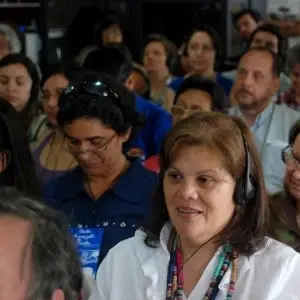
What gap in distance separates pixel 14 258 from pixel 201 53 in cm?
375

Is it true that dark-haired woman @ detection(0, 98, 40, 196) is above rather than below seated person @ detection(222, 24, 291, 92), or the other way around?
below

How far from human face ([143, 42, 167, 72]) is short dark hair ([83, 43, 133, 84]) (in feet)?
4.16

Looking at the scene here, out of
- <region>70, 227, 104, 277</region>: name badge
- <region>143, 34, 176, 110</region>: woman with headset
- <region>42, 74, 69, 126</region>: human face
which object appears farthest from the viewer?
<region>143, 34, 176, 110</region>: woman with headset

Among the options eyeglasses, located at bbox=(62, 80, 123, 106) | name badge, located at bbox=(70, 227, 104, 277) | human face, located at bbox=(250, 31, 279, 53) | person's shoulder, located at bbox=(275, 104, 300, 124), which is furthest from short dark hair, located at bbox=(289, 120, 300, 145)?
human face, located at bbox=(250, 31, 279, 53)

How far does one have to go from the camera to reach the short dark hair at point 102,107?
7.14 ft

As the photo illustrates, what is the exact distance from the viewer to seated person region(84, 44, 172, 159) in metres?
3.14

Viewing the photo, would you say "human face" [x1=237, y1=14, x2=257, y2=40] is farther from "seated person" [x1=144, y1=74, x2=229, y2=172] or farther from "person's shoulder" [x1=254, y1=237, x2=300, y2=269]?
"person's shoulder" [x1=254, y1=237, x2=300, y2=269]

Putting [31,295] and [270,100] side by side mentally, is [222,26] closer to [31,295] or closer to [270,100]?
[270,100]

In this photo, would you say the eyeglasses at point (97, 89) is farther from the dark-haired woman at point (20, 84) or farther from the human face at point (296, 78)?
the human face at point (296, 78)

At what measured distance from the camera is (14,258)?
93cm

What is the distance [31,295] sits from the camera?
0.94 metres

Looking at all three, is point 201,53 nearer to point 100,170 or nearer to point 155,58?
point 155,58

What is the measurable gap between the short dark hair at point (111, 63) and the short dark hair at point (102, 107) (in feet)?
3.09

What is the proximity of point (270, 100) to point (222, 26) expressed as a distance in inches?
127
